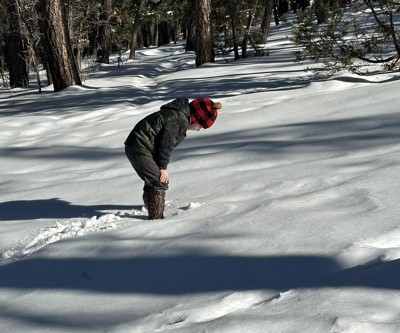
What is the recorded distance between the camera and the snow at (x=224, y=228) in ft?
7.98

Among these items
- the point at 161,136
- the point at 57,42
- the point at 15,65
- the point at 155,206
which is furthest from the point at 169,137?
the point at 15,65

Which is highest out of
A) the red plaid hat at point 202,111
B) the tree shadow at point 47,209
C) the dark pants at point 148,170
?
the red plaid hat at point 202,111

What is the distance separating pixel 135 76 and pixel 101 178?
10418 millimetres

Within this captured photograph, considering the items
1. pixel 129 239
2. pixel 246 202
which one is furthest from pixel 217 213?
pixel 129 239

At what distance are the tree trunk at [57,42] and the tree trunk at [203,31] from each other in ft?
12.4

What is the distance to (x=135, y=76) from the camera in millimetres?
15750

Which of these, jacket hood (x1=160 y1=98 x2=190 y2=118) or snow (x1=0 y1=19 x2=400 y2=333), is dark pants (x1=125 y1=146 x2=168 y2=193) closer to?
snow (x1=0 y1=19 x2=400 y2=333)

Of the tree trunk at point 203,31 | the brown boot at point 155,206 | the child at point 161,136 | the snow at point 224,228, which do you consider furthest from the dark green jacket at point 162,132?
the tree trunk at point 203,31

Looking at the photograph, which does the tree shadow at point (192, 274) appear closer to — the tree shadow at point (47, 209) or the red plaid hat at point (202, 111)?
the tree shadow at point (47, 209)

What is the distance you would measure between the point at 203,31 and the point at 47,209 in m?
11.3

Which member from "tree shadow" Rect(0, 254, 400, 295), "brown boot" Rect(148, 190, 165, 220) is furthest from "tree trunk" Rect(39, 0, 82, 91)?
"tree shadow" Rect(0, 254, 400, 295)

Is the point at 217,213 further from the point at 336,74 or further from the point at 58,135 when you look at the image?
the point at 336,74

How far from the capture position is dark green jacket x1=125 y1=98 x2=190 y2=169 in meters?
4.31

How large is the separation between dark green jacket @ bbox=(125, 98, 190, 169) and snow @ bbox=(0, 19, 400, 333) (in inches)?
16.7
